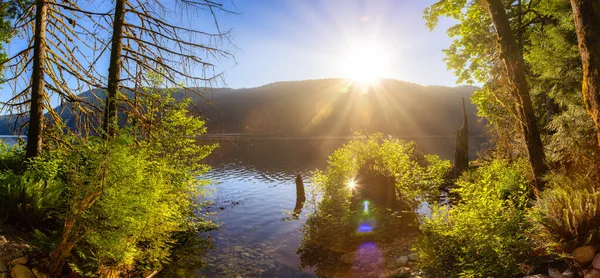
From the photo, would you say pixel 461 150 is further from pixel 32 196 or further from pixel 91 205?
pixel 32 196

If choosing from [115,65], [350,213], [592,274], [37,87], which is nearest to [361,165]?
[350,213]

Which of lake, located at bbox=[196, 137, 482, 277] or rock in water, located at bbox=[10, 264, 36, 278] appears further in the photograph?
lake, located at bbox=[196, 137, 482, 277]

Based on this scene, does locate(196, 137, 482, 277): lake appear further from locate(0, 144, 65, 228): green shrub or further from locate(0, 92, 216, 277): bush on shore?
locate(0, 144, 65, 228): green shrub

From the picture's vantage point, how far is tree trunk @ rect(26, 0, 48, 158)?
798 centimetres

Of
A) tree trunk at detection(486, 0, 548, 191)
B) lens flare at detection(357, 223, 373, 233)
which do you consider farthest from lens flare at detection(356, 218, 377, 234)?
tree trunk at detection(486, 0, 548, 191)

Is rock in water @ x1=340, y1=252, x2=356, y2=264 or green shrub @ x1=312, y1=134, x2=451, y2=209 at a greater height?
green shrub @ x1=312, y1=134, x2=451, y2=209

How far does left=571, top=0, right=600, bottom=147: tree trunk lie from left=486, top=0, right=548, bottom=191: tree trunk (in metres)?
2.37

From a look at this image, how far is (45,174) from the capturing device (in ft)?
25.1

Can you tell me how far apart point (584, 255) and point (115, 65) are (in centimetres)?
1101

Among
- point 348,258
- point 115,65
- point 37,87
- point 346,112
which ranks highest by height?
point 346,112

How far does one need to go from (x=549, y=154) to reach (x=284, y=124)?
534 ft

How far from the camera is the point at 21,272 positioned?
18.7 ft

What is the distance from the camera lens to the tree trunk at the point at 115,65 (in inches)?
319

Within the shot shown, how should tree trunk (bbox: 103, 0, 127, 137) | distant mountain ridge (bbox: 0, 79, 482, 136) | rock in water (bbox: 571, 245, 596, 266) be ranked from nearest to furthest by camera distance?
rock in water (bbox: 571, 245, 596, 266) → tree trunk (bbox: 103, 0, 127, 137) → distant mountain ridge (bbox: 0, 79, 482, 136)
